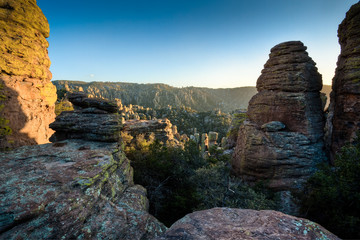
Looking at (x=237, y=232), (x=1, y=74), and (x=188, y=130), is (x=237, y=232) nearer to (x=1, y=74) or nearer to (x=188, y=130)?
(x=1, y=74)

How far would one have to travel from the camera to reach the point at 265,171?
1455 cm

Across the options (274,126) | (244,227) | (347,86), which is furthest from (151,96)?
(244,227)

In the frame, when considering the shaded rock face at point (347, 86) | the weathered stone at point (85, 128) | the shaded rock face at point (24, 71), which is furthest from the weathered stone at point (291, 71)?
the shaded rock face at point (24, 71)

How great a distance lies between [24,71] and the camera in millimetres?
10383

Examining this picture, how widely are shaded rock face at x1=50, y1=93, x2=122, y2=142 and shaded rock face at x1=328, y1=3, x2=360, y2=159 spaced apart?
58.4 feet

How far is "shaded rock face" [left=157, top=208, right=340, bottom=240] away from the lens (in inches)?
114

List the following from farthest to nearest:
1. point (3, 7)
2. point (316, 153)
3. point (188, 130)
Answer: point (188, 130), point (316, 153), point (3, 7)

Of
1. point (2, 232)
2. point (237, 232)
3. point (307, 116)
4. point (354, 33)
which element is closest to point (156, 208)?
point (2, 232)

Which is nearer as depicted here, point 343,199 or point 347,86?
point 343,199

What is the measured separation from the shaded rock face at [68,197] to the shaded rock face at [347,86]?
1630 centimetres

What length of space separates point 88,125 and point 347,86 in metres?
20.4

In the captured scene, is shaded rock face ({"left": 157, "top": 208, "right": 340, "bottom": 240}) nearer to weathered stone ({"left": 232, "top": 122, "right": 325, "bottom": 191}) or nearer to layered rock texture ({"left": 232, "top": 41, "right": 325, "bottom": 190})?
weathered stone ({"left": 232, "top": 122, "right": 325, "bottom": 191})

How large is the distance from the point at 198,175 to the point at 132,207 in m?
7.08

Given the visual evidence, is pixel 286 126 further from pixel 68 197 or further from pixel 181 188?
pixel 68 197
